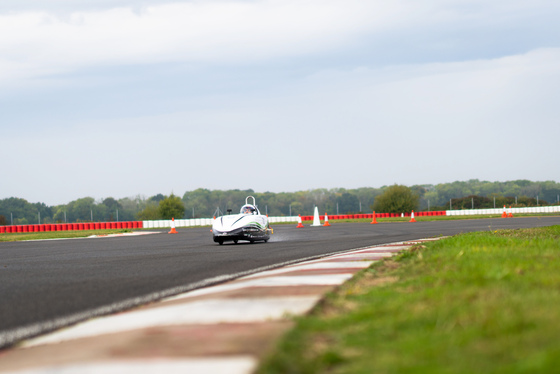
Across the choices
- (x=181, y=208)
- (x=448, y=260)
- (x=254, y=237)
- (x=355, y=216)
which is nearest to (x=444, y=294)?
(x=448, y=260)

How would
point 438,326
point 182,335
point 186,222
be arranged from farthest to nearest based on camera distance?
1. point 186,222
2. point 182,335
3. point 438,326

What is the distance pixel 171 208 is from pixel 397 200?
30.2 m

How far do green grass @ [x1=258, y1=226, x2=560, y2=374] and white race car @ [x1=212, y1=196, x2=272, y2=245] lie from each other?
10.2m

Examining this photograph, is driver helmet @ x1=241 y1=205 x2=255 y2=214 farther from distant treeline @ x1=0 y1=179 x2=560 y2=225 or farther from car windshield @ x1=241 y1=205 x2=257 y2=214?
distant treeline @ x1=0 y1=179 x2=560 y2=225

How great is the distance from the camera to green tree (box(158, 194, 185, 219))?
72.5m

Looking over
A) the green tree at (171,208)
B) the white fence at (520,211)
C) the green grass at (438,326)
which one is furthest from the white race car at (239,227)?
the green tree at (171,208)

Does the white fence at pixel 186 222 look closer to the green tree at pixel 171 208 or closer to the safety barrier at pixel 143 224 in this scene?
the safety barrier at pixel 143 224

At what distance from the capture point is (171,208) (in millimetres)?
73000

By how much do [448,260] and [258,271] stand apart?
2725 millimetres

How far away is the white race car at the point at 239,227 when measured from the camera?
1680cm

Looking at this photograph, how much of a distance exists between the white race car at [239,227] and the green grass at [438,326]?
1018cm

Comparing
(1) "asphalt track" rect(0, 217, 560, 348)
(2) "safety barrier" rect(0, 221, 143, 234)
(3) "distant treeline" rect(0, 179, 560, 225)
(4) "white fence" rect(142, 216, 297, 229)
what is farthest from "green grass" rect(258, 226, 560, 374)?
(3) "distant treeline" rect(0, 179, 560, 225)

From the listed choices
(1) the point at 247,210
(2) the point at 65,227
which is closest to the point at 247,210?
(1) the point at 247,210

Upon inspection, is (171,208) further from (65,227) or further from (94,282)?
(94,282)
